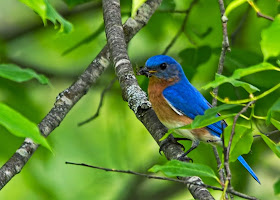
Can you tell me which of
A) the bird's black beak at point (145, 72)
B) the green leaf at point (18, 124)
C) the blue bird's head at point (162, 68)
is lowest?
the green leaf at point (18, 124)

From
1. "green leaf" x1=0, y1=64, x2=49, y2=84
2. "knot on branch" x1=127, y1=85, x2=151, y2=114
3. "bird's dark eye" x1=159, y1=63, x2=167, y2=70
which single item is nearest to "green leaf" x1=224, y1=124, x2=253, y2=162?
"green leaf" x1=0, y1=64, x2=49, y2=84

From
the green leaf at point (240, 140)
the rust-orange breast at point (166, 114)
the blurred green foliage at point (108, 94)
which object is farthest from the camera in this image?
the blurred green foliage at point (108, 94)

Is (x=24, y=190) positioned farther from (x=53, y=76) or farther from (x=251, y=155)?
(x=251, y=155)

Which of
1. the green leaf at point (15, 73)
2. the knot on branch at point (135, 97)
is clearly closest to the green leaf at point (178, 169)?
the green leaf at point (15, 73)

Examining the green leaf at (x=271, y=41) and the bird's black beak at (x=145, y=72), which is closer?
the green leaf at (x=271, y=41)

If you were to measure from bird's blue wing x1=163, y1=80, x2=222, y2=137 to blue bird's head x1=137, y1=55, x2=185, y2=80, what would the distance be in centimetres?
14

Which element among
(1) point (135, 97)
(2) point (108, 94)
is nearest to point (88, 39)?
(2) point (108, 94)

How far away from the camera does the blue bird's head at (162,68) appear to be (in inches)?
173

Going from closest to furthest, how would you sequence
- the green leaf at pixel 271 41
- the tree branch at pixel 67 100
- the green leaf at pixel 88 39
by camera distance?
1. the green leaf at pixel 271 41
2. the tree branch at pixel 67 100
3. the green leaf at pixel 88 39

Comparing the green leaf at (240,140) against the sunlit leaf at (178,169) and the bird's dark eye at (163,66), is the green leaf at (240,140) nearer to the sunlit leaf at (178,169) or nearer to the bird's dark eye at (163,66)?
the sunlit leaf at (178,169)

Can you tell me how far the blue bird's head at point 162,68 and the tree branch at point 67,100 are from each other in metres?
0.39

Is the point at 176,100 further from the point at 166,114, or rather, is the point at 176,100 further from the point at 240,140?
the point at 240,140

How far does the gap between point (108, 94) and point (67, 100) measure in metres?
1.86

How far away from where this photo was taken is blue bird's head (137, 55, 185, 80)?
4406 mm
